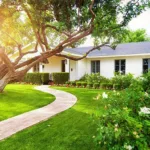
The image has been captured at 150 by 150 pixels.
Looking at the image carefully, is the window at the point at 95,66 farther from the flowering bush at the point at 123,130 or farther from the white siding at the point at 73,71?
the flowering bush at the point at 123,130

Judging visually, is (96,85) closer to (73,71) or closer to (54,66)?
(73,71)

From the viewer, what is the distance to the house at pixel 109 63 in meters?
21.2

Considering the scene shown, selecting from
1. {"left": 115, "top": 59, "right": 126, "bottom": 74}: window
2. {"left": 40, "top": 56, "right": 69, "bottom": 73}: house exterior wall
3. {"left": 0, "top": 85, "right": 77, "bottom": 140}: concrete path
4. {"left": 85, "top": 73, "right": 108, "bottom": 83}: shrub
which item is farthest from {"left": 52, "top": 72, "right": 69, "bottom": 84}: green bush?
{"left": 0, "top": 85, "right": 77, "bottom": 140}: concrete path

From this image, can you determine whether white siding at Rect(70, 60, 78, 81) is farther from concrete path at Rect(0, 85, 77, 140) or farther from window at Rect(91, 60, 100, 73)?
concrete path at Rect(0, 85, 77, 140)

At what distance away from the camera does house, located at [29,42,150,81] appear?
21.2 m

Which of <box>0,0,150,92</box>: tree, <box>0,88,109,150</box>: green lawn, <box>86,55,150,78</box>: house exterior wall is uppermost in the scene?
<box>0,0,150,92</box>: tree

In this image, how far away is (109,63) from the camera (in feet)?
75.5

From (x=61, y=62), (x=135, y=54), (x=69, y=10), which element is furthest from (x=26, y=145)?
(x=61, y=62)

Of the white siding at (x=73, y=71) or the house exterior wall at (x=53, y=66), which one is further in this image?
the house exterior wall at (x=53, y=66)

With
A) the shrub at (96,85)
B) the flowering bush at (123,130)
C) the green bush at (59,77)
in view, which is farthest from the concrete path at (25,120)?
the green bush at (59,77)

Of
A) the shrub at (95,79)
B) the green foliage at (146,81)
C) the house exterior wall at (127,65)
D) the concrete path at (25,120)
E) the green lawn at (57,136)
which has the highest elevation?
the house exterior wall at (127,65)

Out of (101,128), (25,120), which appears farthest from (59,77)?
(101,128)

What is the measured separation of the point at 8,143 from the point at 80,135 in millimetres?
2026

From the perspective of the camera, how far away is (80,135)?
6.07 meters
